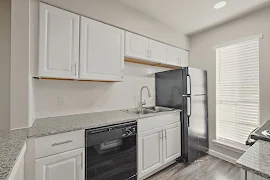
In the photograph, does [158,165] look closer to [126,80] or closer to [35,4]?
[126,80]

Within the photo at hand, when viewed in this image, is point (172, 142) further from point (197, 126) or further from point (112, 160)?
point (112, 160)

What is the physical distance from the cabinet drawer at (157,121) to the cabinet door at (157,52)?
1.01 m

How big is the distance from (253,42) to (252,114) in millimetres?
1189

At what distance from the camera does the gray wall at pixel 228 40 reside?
2.08 m

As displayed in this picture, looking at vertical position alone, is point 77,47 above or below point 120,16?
below

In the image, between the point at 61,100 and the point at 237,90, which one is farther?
the point at 237,90

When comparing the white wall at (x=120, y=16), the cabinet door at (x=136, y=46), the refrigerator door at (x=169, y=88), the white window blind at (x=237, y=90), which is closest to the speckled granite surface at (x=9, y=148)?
the white wall at (x=120, y=16)

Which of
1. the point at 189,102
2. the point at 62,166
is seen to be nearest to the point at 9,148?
the point at 62,166

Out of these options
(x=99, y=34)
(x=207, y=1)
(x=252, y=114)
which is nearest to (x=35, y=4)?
(x=99, y=34)

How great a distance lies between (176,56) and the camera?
2.85 metres

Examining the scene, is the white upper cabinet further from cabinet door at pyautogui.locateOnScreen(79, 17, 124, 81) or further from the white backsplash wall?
cabinet door at pyautogui.locateOnScreen(79, 17, 124, 81)

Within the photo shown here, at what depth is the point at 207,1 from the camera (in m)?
1.92

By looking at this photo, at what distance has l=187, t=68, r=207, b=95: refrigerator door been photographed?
2344 mm

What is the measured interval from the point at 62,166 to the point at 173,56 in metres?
2.53
